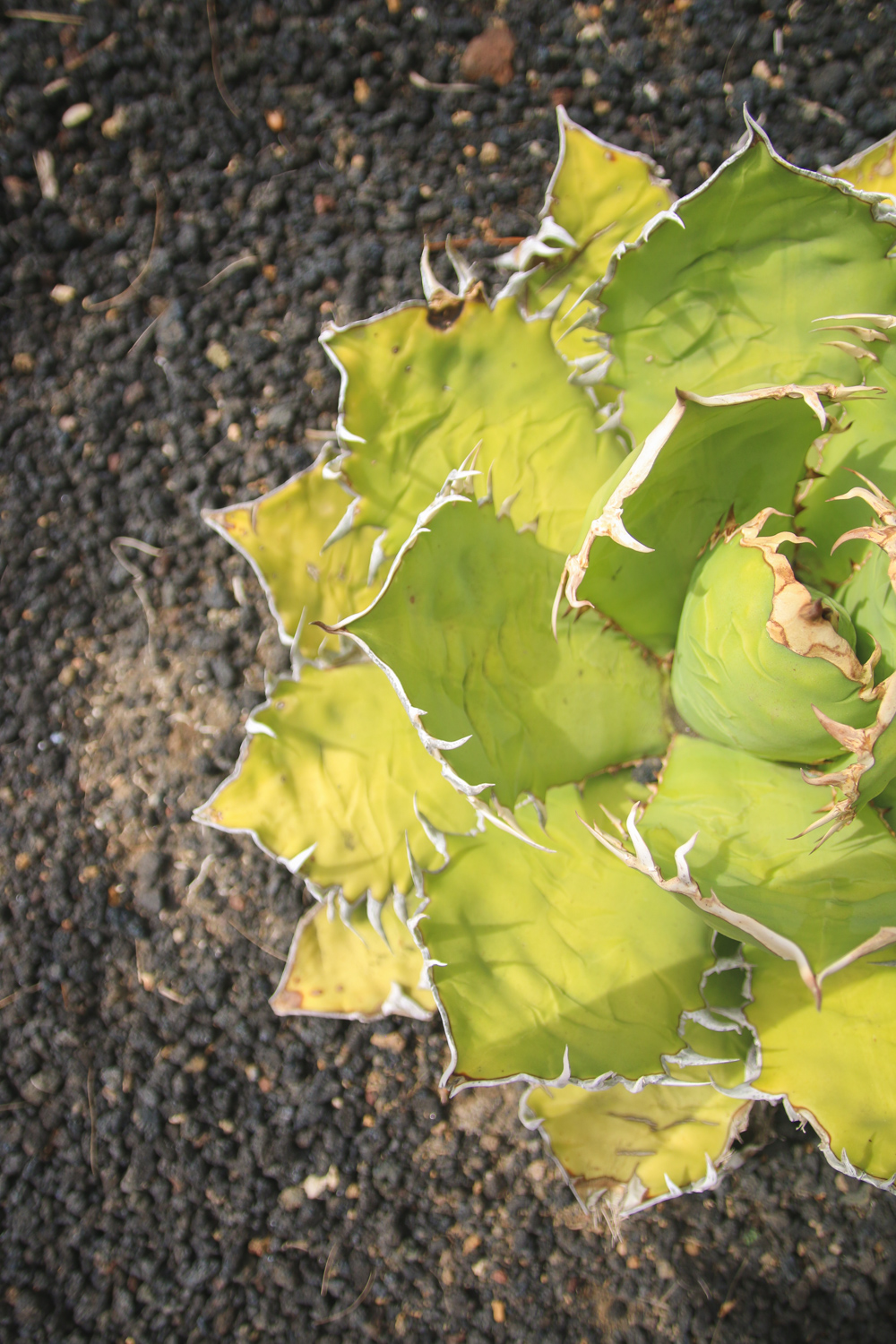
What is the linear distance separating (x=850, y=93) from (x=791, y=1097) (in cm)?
134

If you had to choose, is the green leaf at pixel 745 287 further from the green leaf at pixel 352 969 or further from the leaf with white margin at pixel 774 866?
the green leaf at pixel 352 969

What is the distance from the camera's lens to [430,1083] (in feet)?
3.88

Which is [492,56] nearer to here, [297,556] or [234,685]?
[297,556]

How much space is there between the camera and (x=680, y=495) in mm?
761

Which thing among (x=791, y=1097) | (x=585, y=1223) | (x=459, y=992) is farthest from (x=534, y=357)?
(x=585, y=1223)

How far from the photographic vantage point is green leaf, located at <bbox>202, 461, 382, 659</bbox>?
92 centimetres

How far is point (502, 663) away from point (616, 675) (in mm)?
152

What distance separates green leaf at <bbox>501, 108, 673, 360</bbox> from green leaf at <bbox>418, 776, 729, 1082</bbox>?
21.2 inches

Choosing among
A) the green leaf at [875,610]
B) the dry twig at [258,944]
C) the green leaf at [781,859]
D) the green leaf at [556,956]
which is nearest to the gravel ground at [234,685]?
the dry twig at [258,944]

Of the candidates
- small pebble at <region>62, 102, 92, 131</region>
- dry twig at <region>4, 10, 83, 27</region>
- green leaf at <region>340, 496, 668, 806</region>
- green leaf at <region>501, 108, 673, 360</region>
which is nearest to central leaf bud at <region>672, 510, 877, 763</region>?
green leaf at <region>340, 496, 668, 806</region>

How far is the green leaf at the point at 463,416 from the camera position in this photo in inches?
32.4

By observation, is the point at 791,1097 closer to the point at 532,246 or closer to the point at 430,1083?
the point at 430,1083

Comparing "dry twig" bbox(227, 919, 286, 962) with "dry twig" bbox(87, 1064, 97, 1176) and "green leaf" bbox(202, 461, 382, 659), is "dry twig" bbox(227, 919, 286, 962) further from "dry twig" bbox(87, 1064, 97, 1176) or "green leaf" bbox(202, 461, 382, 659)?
"green leaf" bbox(202, 461, 382, 659)

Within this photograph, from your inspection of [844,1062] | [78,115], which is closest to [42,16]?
[78,115]
